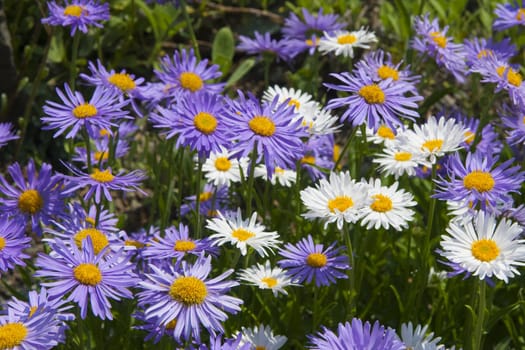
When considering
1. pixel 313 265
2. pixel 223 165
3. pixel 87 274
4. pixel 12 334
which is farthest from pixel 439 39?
pixel 12 334

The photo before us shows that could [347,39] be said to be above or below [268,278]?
above

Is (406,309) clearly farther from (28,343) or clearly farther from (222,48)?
(222,48)

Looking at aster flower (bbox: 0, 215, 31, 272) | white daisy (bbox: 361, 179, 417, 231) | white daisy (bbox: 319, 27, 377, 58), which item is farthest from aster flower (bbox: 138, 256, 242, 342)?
white daisy (bbox: 319, 27, 377, 58)

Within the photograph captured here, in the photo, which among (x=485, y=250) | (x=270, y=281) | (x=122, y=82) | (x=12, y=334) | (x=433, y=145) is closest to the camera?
(x=12, y=334)

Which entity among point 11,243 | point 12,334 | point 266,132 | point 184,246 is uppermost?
point 266,132

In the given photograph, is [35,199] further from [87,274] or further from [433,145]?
[433,145]

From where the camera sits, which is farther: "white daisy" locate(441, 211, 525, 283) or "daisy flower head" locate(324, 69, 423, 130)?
"daisy flower head" locate(324, 69, 423, 130)

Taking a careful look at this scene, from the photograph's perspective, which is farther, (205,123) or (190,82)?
(190,82)

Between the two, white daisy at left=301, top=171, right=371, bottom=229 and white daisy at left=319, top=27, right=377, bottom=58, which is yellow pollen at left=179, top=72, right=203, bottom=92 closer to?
white daisy at left=319, top=27, right=377, bottom=58

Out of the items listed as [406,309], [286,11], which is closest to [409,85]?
[406,309]
